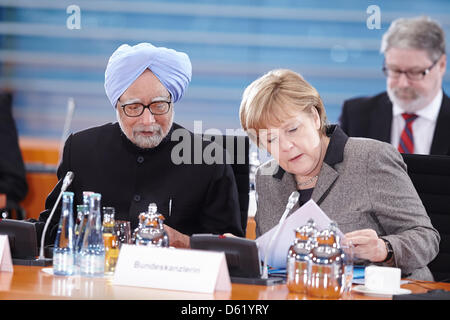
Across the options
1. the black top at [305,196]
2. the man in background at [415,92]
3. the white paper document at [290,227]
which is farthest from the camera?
the man in background at [415,92]

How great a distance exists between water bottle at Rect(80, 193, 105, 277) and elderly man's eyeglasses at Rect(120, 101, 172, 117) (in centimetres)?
69

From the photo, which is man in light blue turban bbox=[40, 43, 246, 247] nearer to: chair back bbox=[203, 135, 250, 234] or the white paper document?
chair back bbox=[203, 135, 250, 234]

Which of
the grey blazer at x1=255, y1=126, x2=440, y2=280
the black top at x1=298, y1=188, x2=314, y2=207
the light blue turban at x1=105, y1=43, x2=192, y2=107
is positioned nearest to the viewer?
the grey blazer at x1=255, y1=126, x2=440, y2=280

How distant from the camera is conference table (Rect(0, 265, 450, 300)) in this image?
1726 millimetres

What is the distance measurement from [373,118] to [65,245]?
273 centimetres

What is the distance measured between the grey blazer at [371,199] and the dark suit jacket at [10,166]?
2.50m

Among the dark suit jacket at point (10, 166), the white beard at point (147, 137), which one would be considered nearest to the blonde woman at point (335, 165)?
the white beard at point (147, 137)

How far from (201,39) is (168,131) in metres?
3.90

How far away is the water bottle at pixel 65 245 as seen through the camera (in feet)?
6.63

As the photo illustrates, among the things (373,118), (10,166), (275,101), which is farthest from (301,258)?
(10,166)

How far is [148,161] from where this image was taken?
2.81 metres

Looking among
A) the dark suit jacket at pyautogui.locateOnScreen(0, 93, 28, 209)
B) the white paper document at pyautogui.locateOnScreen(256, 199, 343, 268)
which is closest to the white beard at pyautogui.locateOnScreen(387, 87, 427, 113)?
the dark suit jacket at pyautogui.locateOnScreen(0, 93, 28, 209)

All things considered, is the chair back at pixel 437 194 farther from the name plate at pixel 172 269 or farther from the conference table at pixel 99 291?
the name plate at pixel 172 269
